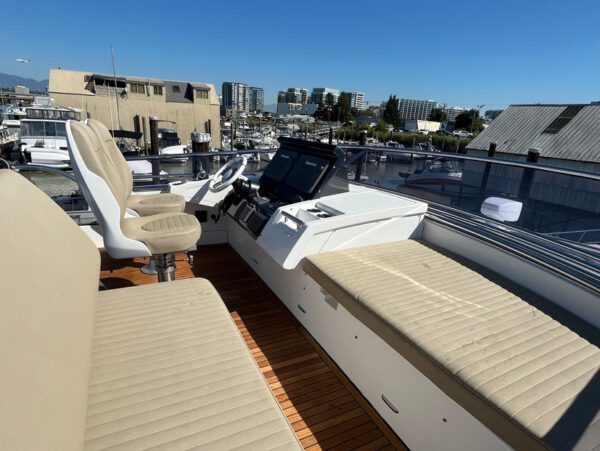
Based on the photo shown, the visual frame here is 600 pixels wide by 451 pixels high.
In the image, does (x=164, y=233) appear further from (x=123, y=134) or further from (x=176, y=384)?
(x=123, y=134)

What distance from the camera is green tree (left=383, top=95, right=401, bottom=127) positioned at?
50438 mm

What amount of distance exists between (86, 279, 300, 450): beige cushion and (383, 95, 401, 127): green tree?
53.4 metres

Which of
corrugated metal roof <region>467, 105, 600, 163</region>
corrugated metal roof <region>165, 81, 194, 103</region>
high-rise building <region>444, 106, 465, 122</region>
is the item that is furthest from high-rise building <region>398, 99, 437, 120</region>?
corrugated metal roof <region>467, 105, 600, 163</region>

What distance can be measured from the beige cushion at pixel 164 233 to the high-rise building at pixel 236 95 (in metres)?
97.5

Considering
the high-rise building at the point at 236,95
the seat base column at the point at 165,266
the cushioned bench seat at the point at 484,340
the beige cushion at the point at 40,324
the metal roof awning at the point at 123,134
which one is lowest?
the seat base column at the point at 165,266

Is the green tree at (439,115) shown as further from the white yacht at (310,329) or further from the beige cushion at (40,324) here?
the beige cushion at (40,324)

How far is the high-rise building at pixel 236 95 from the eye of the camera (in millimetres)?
94750

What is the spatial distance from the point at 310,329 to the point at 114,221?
4.50 feet

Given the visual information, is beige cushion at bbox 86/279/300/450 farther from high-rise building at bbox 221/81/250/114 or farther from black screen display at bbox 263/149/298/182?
high-rise building at bbox 221/81/250/114

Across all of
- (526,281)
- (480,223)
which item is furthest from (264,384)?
(480,223)

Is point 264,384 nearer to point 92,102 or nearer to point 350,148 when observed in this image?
point 350,148

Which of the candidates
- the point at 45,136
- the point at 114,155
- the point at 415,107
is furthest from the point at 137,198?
the point at 415,107

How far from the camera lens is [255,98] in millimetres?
112438

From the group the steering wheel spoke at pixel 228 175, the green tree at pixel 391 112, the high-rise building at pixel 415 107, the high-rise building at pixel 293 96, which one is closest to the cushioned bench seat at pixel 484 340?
the steering wheel spoke at pixel 228 175
